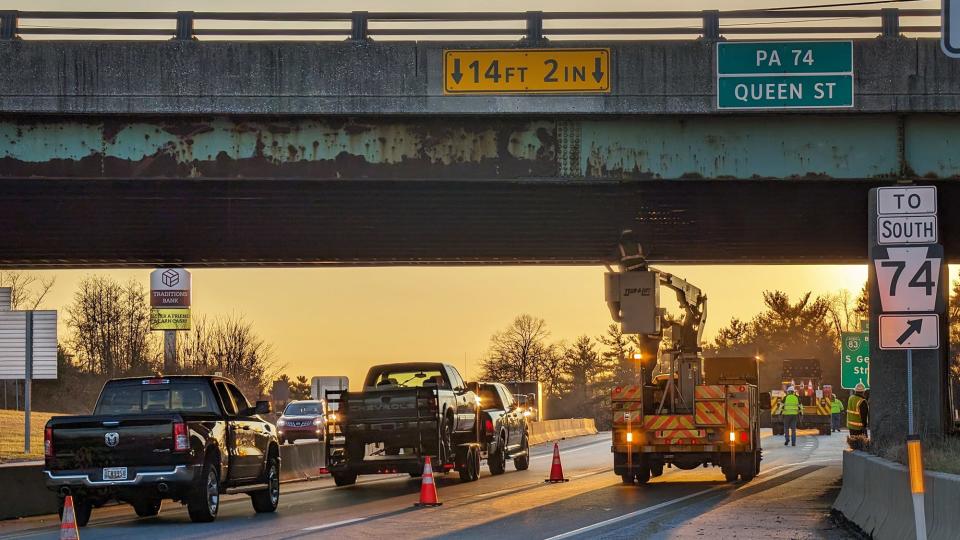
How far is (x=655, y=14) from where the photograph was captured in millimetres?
22484

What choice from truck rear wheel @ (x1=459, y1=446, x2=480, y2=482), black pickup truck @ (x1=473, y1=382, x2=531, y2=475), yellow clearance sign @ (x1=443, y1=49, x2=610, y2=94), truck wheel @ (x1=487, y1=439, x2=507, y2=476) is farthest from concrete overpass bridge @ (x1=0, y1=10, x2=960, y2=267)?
truck wheel @ (x1=487, y1=439, x2=507, y2=476)

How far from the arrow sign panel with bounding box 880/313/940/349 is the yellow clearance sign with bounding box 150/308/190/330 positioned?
154ft

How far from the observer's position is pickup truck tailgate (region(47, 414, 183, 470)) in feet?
60.2

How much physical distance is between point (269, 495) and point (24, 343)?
1807cm

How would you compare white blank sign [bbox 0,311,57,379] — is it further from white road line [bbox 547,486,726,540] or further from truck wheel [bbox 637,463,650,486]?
white road line [bbox 547,486,726,540]

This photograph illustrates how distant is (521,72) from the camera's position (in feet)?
72.4

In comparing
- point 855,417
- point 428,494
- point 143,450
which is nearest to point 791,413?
point 855,417

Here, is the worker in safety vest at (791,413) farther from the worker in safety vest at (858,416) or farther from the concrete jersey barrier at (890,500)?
the concrete jersey barrier at (890,500)

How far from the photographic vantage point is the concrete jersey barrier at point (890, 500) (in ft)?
39.8

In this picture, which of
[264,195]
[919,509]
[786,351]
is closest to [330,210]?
[264,195]

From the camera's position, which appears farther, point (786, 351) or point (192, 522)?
point (786, 351)

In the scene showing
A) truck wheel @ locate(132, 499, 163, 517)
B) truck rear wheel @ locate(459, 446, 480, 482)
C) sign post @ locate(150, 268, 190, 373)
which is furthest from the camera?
sign post @ locate(150, 268, 190, 373)

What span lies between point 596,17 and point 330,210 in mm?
6322

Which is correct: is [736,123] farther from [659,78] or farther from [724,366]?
[724,366]
